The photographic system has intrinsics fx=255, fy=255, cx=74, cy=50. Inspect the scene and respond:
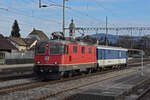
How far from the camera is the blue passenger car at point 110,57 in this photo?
2623 cm

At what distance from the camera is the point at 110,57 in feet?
97.5

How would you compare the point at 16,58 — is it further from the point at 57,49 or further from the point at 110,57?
Result: the point at 57,49

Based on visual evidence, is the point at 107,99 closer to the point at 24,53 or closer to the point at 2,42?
the point at 24,53

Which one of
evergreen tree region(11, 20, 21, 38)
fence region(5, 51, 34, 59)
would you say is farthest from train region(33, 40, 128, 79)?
evergreen tree region(11, 20, 21, 38)

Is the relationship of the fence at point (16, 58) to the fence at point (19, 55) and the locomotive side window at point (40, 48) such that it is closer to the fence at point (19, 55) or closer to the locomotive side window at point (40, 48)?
the fence at point (19, 55)

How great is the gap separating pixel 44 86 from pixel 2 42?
39.0 metres

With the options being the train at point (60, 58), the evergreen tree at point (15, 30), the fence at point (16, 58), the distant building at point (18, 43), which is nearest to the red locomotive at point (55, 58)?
the train at point (60, 58)

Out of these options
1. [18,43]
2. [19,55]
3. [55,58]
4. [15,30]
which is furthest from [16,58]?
[15,30]

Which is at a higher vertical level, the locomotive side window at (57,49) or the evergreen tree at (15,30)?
the evergreen tree at (15,30)

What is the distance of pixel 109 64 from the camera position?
29.5 metres

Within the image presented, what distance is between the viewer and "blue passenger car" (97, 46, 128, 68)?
2623 cm

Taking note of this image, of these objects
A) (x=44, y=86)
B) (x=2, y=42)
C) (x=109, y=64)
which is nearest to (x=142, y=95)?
(x=44, y=86)

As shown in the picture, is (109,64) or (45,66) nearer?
(45,66)

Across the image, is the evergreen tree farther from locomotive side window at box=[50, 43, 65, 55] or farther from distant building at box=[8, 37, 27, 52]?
locomotive side window at box=[50, 43, 65, 55]
